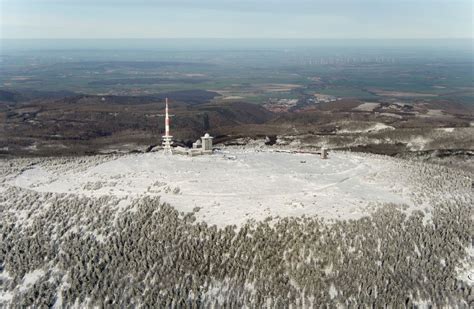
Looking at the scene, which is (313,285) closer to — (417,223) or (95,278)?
(417,223)

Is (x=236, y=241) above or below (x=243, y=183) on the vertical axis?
below

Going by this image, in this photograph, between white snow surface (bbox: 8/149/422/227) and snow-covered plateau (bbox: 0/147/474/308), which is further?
white snow surface (bbox: 8/149/422/227)

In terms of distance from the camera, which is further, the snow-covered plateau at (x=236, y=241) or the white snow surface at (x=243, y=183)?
the white snow surface at (x=243, y=183)

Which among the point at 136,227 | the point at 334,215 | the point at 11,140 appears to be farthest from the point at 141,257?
the point at 11,140

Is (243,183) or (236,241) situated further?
(243,183)
